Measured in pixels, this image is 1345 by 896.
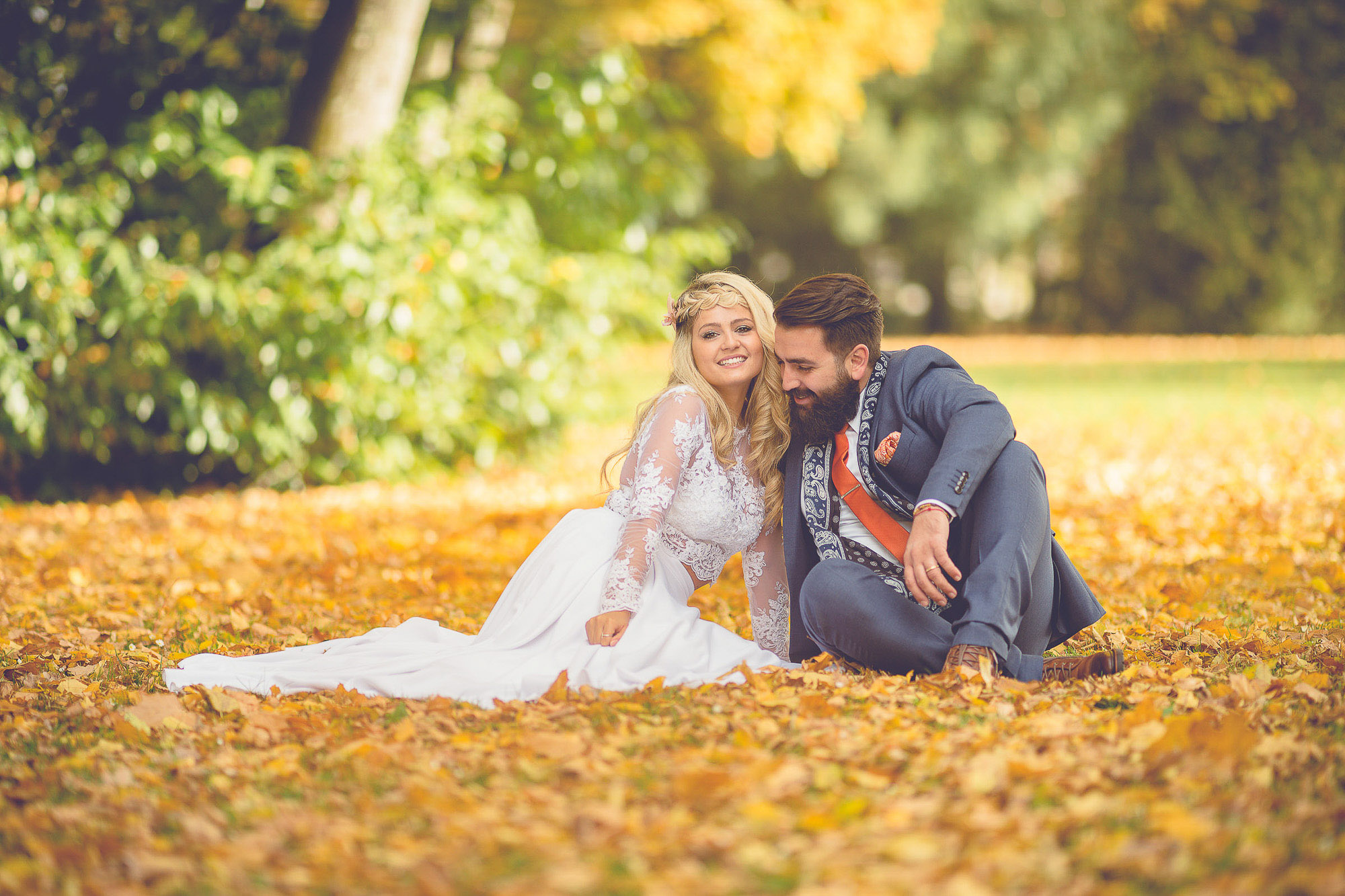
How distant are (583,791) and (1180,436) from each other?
8.48 metres

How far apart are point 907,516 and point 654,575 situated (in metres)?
0.91

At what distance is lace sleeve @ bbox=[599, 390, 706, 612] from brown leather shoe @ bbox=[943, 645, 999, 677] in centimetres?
104

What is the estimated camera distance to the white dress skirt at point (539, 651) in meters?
3.43

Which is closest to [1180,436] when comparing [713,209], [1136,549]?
[1136,549]

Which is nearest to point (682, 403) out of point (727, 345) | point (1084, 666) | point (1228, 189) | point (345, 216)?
point (727, 345)

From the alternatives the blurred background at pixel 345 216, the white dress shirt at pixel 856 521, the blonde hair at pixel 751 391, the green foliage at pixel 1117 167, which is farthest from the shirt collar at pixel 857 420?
the green foliage at pixel 1117 167

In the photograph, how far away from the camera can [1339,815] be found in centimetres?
223

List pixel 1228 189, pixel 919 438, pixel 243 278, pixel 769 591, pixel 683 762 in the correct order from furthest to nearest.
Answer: pixel 1228 189
pixel 243 278
pixel 769 591
pixel 919 438
pixel 683 762

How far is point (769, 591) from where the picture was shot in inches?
156

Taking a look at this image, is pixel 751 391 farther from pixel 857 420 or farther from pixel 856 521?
pixel 856 521

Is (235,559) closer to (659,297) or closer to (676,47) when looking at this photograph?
(659,297)

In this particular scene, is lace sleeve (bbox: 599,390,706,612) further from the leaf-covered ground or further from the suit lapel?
the suit lapel

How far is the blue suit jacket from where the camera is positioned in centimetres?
334

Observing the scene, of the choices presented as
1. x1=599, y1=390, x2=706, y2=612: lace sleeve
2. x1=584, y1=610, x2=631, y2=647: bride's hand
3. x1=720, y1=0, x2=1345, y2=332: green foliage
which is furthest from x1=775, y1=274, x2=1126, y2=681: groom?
x1=720, y1=0, x2=1345, y2=332: green foliage
